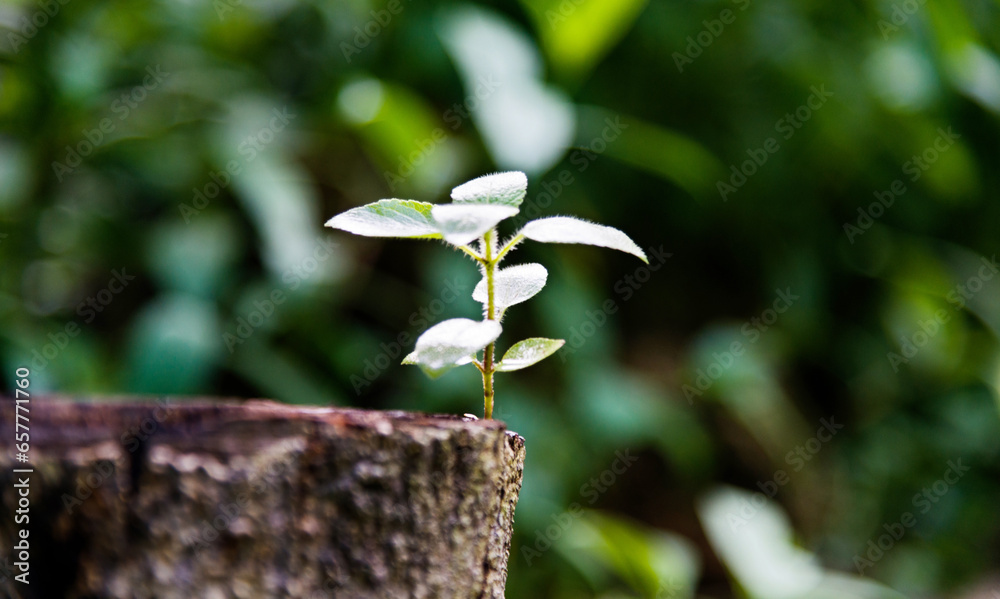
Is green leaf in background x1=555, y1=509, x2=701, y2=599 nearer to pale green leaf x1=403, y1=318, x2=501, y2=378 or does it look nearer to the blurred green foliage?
the blurred green foliage

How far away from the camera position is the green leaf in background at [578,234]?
14.6 inches

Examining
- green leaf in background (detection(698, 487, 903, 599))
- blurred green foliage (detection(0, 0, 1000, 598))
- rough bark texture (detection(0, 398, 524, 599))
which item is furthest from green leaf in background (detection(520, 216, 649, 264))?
green leaf in background (detection(698, 487, 903, 599))

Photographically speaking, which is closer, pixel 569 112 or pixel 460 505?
pixel 460 505

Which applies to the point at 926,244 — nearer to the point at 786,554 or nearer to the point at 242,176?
the point at 786,554

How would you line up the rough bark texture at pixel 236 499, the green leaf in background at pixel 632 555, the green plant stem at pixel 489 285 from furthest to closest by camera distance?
the green leaf in background at pixel 632 555, the green plant stem at pixel 489 285, the rough bark texture at pixel 236 499

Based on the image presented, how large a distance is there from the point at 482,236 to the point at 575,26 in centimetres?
108

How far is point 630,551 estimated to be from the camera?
4.01 ft

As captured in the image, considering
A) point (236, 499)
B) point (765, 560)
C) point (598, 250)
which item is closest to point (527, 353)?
point (236, 499)

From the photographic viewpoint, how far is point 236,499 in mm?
312

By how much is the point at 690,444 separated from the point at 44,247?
4.22 feet

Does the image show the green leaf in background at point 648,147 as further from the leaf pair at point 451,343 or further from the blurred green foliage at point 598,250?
the leaf pair at point 451,343

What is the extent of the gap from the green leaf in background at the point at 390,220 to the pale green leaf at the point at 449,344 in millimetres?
54

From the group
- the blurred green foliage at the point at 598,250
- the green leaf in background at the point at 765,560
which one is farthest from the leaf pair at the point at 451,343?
the green leaf in background at the point at 765,560

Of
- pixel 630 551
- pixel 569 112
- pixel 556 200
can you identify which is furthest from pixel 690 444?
pixel 569 112
